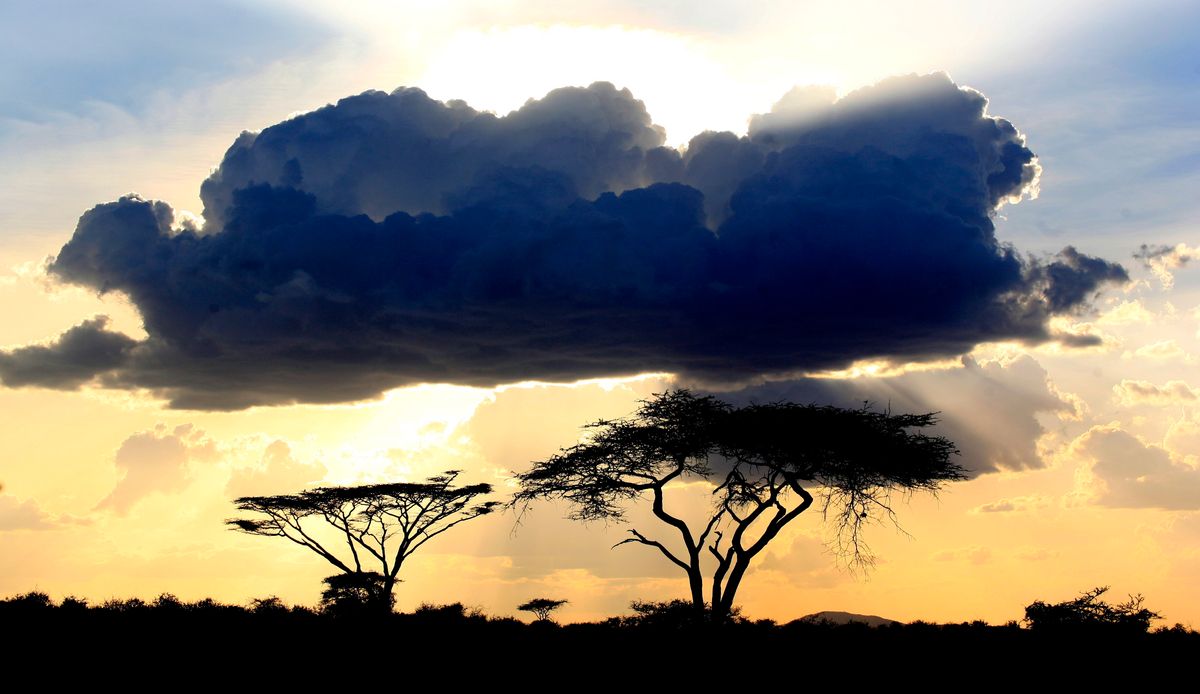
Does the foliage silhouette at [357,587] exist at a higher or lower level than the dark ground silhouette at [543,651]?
higher

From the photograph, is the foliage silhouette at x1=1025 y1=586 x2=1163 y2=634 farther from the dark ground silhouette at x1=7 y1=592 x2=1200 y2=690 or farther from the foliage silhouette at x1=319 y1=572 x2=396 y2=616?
the foliage silhouette at x1=319 y1=572 x2=396 y2=616

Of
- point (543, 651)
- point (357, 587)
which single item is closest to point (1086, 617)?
point (543, 651)

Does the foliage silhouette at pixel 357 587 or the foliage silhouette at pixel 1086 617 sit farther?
the foliage silhouette at pixel 357 587

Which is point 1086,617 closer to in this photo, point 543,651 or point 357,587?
point 543,651

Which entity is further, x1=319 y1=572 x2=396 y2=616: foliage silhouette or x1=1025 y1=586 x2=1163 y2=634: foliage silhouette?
x1=319 y1=572 x2=396 y2=616: foliage silhouette

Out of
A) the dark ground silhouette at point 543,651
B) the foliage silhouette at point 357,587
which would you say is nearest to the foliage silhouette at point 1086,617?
the dark ground silhouette at point 543,651

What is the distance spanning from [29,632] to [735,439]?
99.4 ft

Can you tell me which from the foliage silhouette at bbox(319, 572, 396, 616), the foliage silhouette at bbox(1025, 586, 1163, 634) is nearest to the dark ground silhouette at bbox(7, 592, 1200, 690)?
the foliage silhouette at bbox(1025, 586, 1163, 634)

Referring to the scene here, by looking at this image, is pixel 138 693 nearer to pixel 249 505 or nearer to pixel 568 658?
pixel 568 658

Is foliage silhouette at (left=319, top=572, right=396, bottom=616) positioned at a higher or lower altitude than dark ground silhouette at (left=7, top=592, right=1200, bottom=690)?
higher

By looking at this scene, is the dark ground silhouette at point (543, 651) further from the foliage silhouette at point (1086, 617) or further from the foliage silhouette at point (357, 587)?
the foliage silhouette at point (357, 587)

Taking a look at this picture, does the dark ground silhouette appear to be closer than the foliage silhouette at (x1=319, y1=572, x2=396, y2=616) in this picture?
Yes

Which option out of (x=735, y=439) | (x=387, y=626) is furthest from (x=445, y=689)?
(x=735, y=439)

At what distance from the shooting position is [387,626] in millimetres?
29484
